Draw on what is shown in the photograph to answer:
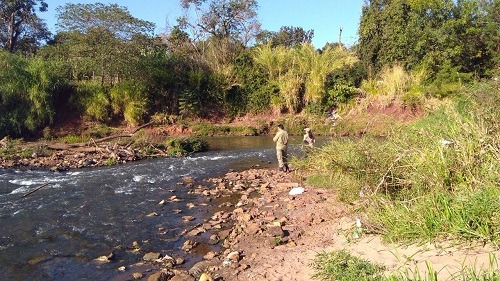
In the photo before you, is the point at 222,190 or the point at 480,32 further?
the point at 480,32

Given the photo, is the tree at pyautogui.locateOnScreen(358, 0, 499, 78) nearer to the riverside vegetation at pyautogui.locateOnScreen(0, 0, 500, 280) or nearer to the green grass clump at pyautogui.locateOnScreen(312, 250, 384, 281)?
the riverside vegetation at pyautogui.locateOnScreen(0, 0, 500, 280)

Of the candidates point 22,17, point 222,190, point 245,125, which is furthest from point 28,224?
point 22,17

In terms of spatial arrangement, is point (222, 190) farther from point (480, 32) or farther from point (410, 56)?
point (480, 32)

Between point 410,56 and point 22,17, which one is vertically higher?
point 22,17

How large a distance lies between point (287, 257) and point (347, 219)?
1.49 meters

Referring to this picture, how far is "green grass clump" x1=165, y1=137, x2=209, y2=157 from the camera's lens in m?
15.2

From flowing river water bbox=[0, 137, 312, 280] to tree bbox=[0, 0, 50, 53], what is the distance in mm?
22407

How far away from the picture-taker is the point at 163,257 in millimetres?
5992

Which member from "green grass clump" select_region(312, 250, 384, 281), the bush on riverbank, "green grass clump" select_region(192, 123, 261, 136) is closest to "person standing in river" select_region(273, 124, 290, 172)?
the bush on riverbank

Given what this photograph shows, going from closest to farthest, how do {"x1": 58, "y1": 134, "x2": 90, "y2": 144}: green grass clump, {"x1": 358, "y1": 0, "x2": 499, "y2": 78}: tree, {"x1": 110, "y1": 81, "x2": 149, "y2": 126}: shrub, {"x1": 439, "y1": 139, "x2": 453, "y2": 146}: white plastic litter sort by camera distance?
{"x1": 439, "y1": 139, "x2": 453, "y2": 146}: white plastic litter, {"x1": 58, "y1": 134, "x2": 90, "y2": 144}: green grass clump, {"x1": 110, "y1": 81, "x2": 149, "y2": 126}: shrub, {"x1": 358, "y1": 0, "x2": 499, "y2": 78}: tree

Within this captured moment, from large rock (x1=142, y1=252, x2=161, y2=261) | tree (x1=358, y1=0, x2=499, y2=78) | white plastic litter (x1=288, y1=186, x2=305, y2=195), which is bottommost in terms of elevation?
large rock (x1=142, y1=252, x2=161, y2=261)

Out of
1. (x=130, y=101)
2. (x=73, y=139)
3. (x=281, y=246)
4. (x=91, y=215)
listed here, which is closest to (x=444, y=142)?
(x=281, y=246)

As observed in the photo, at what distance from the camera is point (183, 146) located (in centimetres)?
1553

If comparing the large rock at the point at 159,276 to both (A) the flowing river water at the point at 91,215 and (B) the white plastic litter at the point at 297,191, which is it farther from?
(B) the white plastic litter at the point at 297,191
